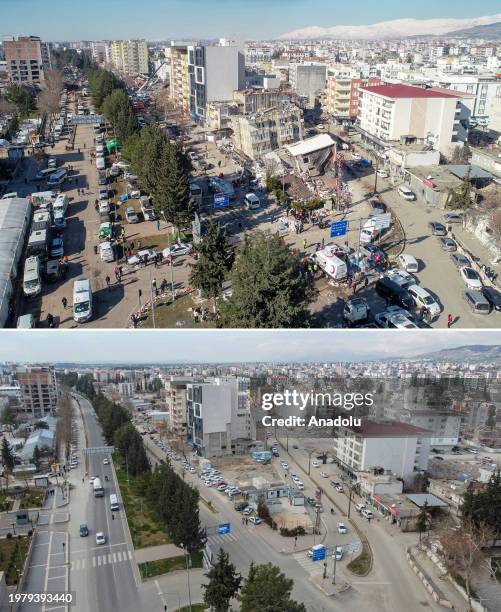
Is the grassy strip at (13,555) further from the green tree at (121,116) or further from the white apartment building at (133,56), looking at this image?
the white apartment building at (133,56)

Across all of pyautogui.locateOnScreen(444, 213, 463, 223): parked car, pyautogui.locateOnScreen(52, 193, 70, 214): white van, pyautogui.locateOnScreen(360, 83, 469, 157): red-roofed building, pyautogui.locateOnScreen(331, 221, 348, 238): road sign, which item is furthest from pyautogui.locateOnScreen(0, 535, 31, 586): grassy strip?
pyautogui.locateOnScreen(360, 83, 469, 157): red-roofed building

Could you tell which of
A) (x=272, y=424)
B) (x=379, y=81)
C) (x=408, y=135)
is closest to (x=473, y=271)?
(x=272, y=424)

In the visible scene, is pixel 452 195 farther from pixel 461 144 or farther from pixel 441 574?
pixel 441 574

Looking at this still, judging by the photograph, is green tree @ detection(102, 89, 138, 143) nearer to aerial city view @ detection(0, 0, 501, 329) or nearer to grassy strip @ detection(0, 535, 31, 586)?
aerial city view @ detection(0, 0, 501, 329)

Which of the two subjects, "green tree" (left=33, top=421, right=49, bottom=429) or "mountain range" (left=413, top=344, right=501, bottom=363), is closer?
"mountain range" (left=413, top=344, right=501, bottom=363)

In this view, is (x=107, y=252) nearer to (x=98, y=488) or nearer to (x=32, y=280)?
(x=32, y=280)

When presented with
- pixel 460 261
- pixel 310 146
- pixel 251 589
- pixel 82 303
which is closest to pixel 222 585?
pixel 251 589

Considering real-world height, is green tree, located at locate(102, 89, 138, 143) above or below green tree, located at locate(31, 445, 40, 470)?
above
